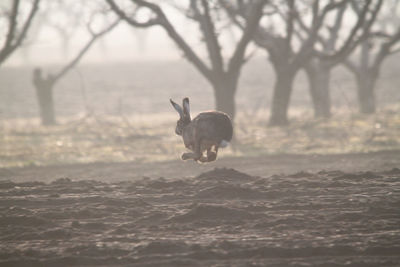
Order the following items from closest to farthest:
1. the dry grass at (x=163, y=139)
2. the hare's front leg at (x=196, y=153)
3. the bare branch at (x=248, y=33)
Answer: the hare's front leg at (x=196, y=153) < the dry grass at (x=163, y=139) < the bare branch at (x=248, y=33)

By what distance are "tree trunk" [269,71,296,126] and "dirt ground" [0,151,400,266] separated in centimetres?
1155

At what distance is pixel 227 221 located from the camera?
24.7 feet

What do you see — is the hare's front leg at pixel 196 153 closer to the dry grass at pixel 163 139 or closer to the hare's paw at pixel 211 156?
the hare's paw at pixel 211 156

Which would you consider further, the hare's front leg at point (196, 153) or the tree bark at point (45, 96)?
the tree bark at point (45, 96)

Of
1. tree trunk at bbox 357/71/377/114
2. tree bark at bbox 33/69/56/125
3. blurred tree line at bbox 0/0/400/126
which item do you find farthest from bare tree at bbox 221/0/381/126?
tree bark at bbox 33/69/56/125

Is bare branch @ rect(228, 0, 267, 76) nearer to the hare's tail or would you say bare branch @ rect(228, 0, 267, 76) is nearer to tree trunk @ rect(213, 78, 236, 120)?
tree trunk @ rect(213, 78, 236, 120)

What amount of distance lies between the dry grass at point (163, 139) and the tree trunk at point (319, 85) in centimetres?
77

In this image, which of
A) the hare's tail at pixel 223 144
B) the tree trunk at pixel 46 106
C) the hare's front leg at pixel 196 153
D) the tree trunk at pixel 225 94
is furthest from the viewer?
the tree trunk at pixel 46 106

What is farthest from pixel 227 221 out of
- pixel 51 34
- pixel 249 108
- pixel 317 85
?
pixel 51 34

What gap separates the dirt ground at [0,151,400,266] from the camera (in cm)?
626

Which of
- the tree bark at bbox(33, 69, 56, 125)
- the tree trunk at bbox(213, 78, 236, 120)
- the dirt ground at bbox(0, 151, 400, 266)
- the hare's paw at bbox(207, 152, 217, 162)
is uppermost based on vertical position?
the tree bark at bbox(33, 69, 56, 125)

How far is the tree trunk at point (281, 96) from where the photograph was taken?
21734 mm

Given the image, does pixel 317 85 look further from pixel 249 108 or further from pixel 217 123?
pixel 217 123

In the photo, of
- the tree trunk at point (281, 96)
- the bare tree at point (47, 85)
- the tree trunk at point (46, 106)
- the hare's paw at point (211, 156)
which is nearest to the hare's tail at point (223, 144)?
the hare's paw at point (211, 156)
